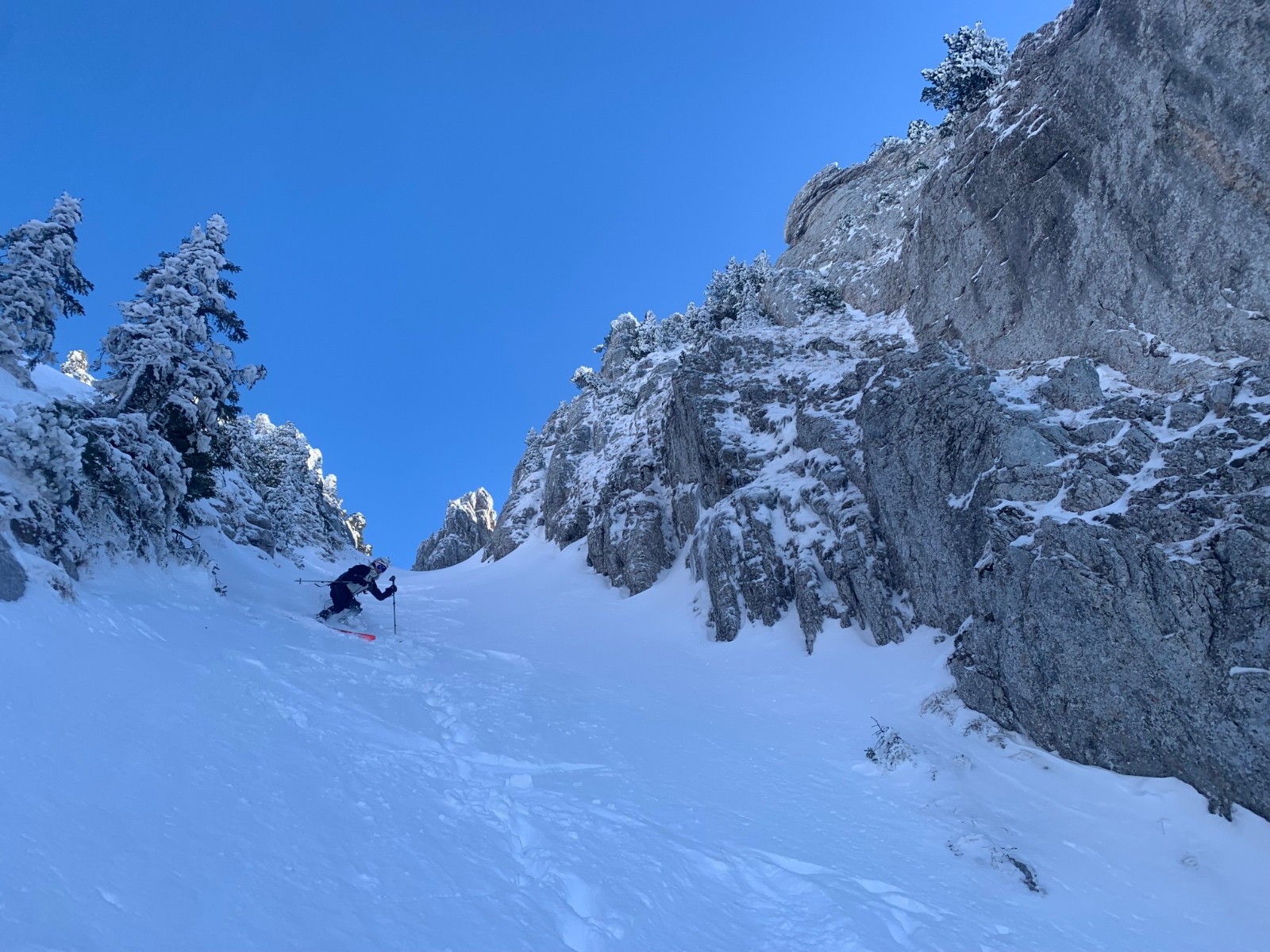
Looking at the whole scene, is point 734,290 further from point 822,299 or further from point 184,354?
point 184,354

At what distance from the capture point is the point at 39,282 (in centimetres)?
1606

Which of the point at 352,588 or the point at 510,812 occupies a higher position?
the point at 352,588

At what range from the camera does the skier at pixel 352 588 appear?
1798cm

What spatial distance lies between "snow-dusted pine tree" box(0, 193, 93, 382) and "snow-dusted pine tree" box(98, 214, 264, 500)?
200cm

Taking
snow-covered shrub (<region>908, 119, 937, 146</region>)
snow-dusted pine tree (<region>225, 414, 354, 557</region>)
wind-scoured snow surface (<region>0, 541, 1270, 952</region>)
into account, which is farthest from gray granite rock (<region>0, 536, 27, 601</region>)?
snow-covered shrub (<region>908, 119, 937, 146</region>)

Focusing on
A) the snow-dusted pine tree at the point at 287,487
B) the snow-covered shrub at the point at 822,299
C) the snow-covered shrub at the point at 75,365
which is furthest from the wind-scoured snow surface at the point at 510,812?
the snow-covered shrub at the point at 75,365

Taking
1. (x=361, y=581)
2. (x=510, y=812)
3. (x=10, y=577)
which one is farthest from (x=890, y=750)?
(x=361, y=581)

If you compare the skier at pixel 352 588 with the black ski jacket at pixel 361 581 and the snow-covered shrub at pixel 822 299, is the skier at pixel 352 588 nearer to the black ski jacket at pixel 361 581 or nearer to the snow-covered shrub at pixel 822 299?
the black ski jacket at pixel 361 581

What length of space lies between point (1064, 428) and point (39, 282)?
2606 cm

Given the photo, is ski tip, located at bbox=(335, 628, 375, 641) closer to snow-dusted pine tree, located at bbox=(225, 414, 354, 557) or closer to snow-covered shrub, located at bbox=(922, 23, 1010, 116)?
snow-dusted pine tree, located at bbox=(225, 414, 354, 557)

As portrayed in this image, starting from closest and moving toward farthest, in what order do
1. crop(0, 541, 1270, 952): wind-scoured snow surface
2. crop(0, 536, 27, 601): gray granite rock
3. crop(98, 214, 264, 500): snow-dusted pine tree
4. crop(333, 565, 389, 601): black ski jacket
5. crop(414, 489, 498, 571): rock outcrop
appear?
crop(0, 541, 1270, 952): wind-scoured snow surface, crop(0, 536, 27, 601): gray granite rock, crop(98, 214, 264, 500): snow-dusted pine tree, crop(333, 565, 389, 601): black ski jacket, crop(414, 489, 498, 571): rock outcrop

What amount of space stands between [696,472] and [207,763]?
24569 millimetres

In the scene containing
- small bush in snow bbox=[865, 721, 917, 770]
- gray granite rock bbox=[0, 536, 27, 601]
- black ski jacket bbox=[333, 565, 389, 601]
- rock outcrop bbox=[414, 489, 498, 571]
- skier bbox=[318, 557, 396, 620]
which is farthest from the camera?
rock outcrop bbox=[414, 489, 498, 571]

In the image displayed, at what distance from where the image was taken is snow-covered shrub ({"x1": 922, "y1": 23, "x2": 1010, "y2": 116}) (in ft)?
101
